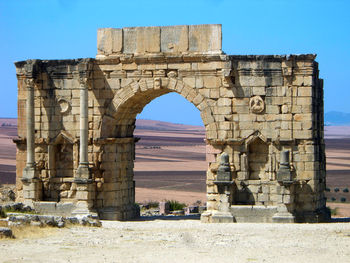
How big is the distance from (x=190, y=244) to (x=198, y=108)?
5.95 m

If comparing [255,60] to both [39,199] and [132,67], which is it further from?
[39,199]

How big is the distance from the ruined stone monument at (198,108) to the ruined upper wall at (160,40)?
0.09 feet

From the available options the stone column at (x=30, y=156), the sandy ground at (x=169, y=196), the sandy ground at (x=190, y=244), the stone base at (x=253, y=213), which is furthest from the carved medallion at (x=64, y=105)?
the sandy ground at (x=169, y=196)

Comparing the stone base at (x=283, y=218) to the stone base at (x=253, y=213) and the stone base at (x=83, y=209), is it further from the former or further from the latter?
the stone base at (x=83, y=209)

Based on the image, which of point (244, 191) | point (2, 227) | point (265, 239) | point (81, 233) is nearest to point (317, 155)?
point (244, 191)

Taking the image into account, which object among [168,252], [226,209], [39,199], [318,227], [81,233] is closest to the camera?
[168,252]

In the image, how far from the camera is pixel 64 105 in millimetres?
23000

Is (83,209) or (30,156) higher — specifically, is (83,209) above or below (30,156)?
below

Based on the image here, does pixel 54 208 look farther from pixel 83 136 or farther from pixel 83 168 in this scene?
pixel 83 136

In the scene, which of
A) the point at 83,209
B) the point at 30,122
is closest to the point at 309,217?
the point at 83,209

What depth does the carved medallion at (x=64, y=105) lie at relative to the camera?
23.0 meters

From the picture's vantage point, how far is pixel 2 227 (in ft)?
54.9

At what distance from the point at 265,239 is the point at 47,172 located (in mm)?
7899

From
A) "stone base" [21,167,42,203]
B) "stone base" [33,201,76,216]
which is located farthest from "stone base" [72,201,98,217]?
"stone base" [21,167,42,203]
